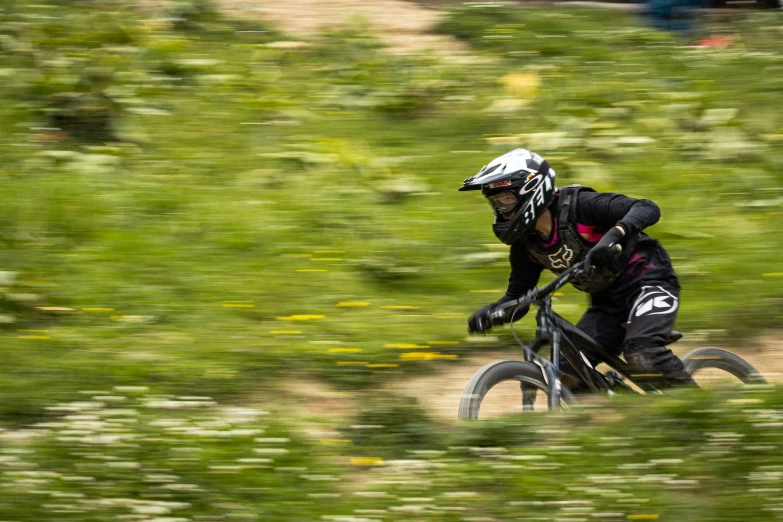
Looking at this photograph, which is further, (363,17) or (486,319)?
(363,17)

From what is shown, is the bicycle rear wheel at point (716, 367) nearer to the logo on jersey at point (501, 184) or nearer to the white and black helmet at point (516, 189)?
the white and black helmet at point (516, 189)

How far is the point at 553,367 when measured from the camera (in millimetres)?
5711

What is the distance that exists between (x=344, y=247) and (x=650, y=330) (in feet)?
11.0

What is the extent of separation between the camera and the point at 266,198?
916 centimetres

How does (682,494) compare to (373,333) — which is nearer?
(682,494)

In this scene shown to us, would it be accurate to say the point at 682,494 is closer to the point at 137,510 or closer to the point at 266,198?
the point at 137,510

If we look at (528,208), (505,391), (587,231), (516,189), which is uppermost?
(516,189)

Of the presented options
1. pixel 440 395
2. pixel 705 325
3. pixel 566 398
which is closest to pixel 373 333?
pixel 440 395

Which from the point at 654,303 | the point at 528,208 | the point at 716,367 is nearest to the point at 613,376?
the point at 654,303

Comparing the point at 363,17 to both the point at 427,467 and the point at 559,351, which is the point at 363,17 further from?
the point at 427,467

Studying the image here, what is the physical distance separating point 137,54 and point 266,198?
9.39 feet

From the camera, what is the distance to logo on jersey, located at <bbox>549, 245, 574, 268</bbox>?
5.94 meters

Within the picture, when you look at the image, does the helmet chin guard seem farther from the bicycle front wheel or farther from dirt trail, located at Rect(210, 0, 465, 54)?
dirt trail, located at Rect(210, 0, 465, 54)

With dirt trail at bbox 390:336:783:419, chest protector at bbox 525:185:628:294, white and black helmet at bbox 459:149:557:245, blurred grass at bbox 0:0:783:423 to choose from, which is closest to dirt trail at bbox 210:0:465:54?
blurred grass at bbox 0:0:783:423
